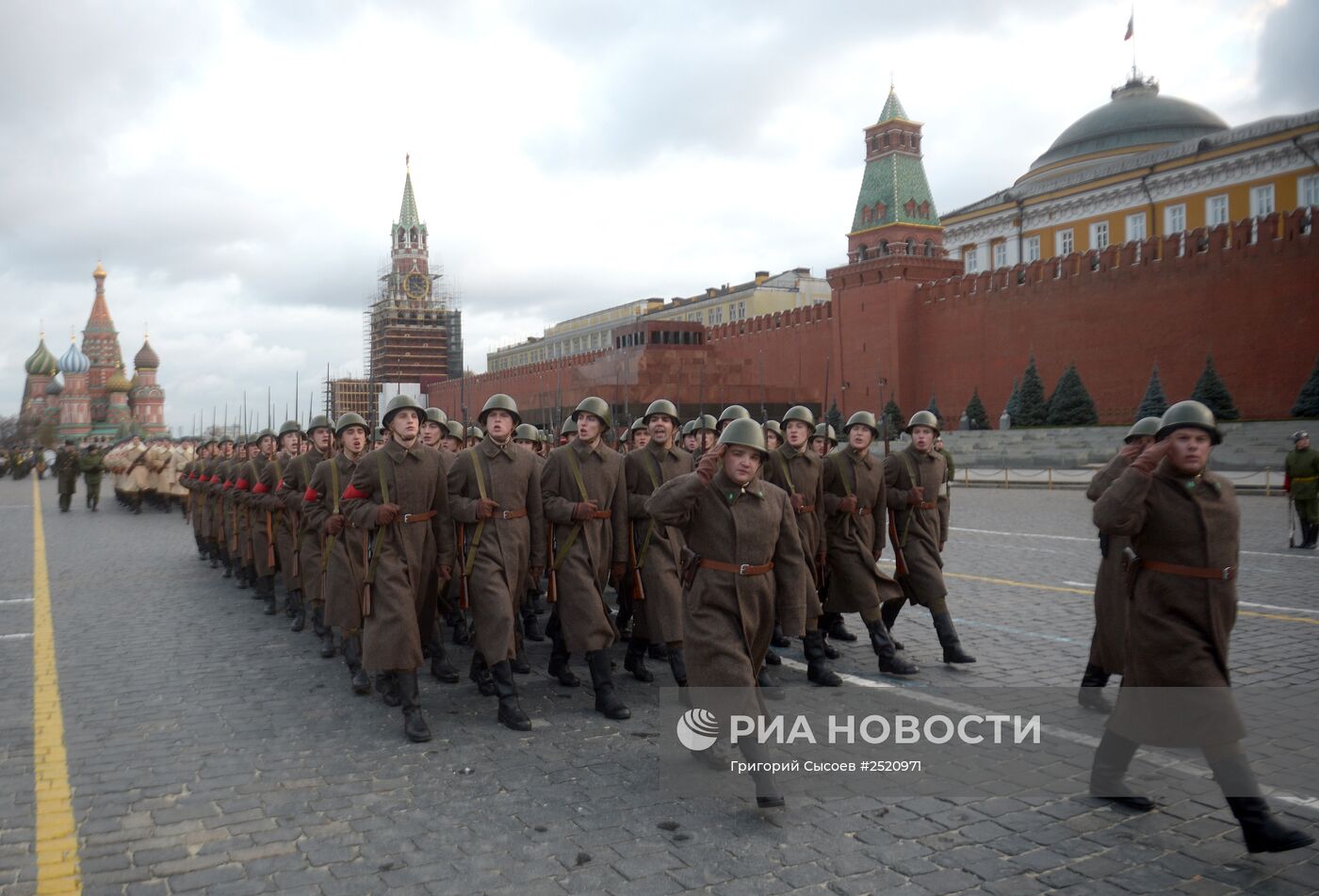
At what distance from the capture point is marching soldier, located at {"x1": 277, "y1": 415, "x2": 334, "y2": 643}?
7.93 meters

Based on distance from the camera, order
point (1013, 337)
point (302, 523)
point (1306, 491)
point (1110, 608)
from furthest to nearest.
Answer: point (1013, 337)
point (1306, 491)
point (302, 523)
point (1110, 608)

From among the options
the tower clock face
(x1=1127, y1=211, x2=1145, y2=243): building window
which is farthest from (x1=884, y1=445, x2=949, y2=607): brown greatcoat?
the tower clock face

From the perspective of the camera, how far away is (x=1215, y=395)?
29.3 metres

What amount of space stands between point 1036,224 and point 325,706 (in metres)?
51.3

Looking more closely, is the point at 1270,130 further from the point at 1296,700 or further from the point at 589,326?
the point at 589,326

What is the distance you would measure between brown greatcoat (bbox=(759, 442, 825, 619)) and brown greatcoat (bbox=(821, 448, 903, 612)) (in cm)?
10

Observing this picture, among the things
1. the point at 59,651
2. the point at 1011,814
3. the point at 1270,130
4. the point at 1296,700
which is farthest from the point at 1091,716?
the point at 1270,130

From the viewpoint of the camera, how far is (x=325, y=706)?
6.04m

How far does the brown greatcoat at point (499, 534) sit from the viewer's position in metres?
5.64

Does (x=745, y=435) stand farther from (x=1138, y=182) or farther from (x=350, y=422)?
(x=1138, y=182)

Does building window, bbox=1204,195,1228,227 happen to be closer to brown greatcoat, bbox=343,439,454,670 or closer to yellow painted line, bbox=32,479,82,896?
brown greatcoat, bbox=343,439,454,670

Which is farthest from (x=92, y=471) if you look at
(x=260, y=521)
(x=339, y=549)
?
(x=339, y=549)

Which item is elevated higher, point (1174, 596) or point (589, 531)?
point (589, 531)

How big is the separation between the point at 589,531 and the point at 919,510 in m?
2.45
